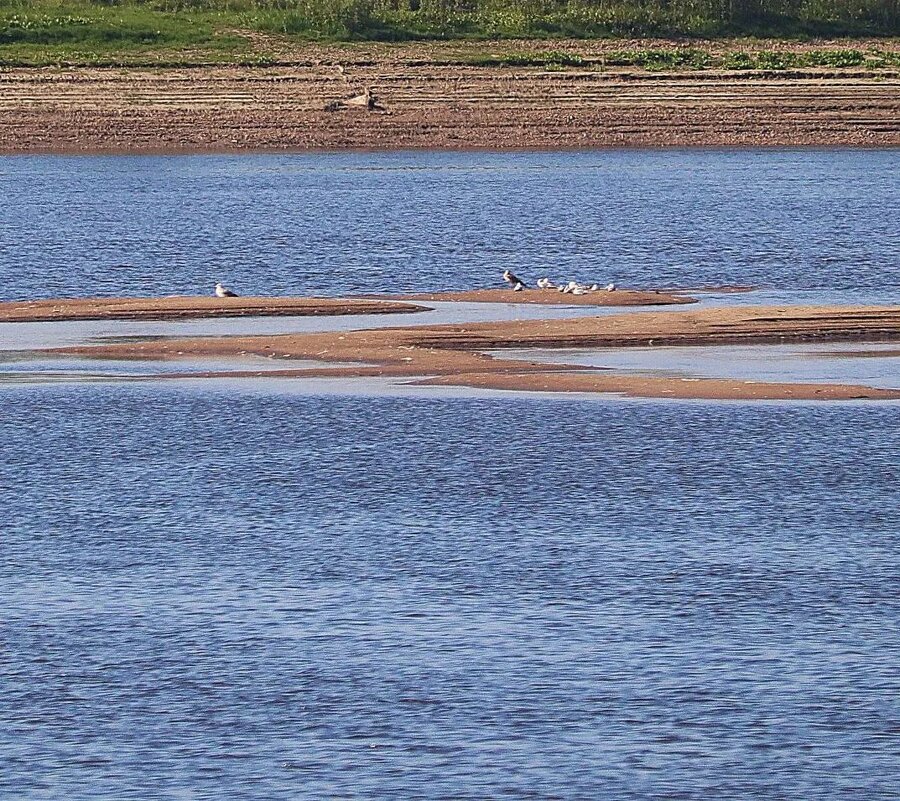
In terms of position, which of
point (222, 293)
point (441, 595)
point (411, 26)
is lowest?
point (222, 293)

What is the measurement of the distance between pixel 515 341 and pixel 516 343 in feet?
0.15

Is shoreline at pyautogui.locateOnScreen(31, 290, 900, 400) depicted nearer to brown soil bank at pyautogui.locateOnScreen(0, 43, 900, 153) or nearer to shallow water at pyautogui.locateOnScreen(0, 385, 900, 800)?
shallow water at pyautogui.locateOnScreen(0, 385, 900, 800)

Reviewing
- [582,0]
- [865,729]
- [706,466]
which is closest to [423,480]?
[706,466]

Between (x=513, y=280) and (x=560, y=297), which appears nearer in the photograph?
(x=560, y=297)

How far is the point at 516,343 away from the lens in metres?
28.8

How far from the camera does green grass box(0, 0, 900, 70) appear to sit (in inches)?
3024

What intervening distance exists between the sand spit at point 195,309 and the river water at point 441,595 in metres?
2.45

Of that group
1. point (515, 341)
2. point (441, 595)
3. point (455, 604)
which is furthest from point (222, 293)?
point (455, 604)

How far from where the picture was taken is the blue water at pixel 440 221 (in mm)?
39031

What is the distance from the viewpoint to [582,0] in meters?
89.1

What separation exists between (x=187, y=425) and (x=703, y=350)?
7.83 metres

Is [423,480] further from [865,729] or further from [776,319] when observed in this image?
[776,319]

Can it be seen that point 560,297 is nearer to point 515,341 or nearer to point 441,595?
point 515,341

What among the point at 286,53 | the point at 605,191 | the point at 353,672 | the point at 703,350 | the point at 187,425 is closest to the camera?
the point at 353,672
